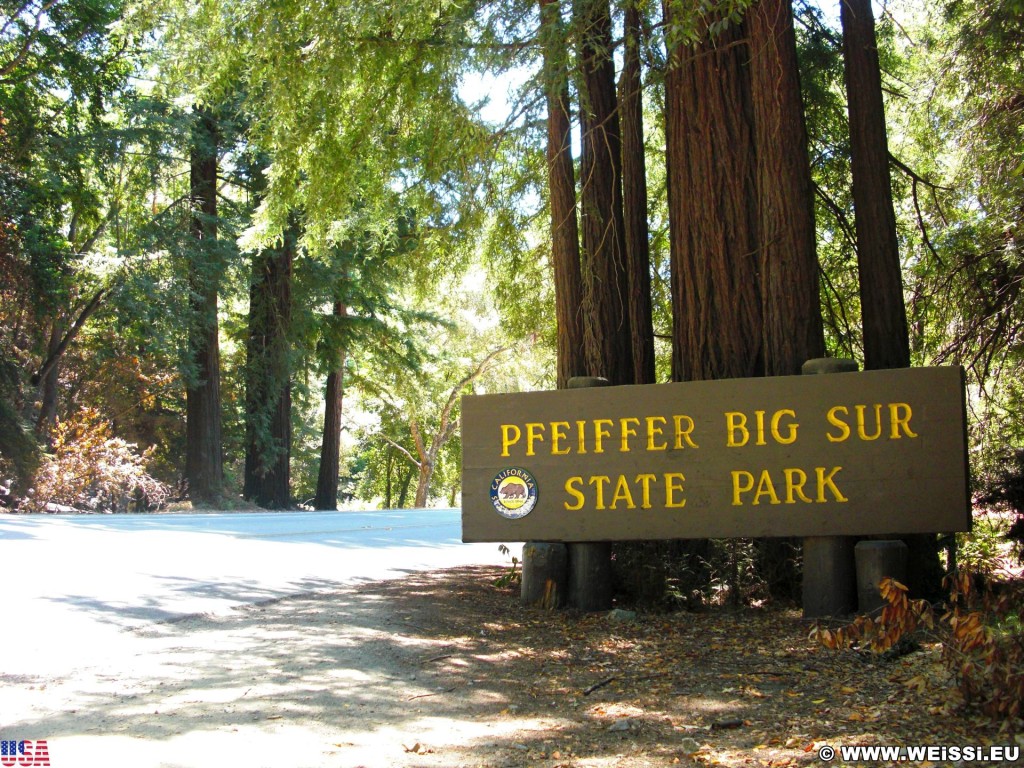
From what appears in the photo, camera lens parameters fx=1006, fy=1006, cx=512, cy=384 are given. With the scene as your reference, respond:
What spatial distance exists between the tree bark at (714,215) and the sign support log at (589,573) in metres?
1.15

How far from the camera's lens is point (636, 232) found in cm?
1041

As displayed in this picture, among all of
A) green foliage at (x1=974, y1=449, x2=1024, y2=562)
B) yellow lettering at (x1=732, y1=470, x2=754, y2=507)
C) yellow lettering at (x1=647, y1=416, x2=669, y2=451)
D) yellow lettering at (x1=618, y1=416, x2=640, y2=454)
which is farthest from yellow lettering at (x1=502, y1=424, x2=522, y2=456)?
green foliage at (x1=974, y1=449, x2=1024, y2=562)

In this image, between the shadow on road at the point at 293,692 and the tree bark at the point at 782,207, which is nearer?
the shadow on road at the point at 293,692

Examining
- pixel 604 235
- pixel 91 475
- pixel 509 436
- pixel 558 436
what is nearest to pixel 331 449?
pixel 91 475

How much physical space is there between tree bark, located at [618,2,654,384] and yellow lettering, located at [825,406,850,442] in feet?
8.80

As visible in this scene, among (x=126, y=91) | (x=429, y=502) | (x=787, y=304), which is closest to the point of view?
(x=787, y=304)

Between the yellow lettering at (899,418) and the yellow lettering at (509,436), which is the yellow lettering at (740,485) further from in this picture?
the yellow lettering at (509,436)

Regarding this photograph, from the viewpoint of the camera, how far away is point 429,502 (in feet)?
212

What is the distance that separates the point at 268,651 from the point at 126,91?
70.6 ft

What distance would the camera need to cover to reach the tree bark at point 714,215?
8938 mm

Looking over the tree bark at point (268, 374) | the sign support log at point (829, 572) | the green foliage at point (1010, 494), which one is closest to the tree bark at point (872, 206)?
the sign support log at point (829, 572)

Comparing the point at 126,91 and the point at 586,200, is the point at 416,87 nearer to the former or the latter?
the point at 586,200

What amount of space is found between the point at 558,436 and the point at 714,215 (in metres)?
2.50

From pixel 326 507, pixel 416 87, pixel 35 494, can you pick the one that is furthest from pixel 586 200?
pixel 326 507
